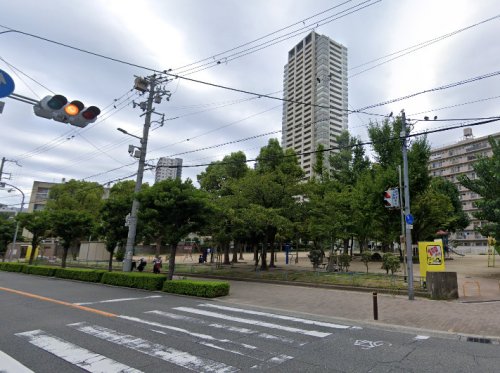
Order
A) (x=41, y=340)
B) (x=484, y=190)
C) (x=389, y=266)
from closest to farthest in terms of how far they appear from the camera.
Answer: (x=41, y=340) < (x=389, y=266) < (x=484, y=190)

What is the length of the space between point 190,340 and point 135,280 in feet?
33.5

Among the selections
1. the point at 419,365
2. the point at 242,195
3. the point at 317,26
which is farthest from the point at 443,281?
the point at 242,195

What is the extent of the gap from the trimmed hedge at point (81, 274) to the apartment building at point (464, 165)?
74631mm

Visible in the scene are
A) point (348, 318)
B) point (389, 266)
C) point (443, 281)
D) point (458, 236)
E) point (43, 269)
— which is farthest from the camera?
point (458, 236)

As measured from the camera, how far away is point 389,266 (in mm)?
17031

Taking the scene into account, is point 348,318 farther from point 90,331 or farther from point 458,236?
point 458,236

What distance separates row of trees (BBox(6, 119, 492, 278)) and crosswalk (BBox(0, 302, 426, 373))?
6.42 m

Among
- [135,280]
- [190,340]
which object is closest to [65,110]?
[190,340]

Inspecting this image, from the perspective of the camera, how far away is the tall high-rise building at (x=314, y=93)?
686 inches

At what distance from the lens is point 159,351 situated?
5.87m

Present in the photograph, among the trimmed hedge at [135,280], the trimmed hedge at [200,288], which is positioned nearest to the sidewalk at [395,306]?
the trimmed hedge at [200,288]

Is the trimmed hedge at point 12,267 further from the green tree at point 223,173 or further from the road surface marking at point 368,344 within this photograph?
the road surface marking at point 368,344

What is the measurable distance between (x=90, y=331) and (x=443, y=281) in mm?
12507

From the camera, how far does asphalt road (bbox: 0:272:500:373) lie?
5219 millimetres
